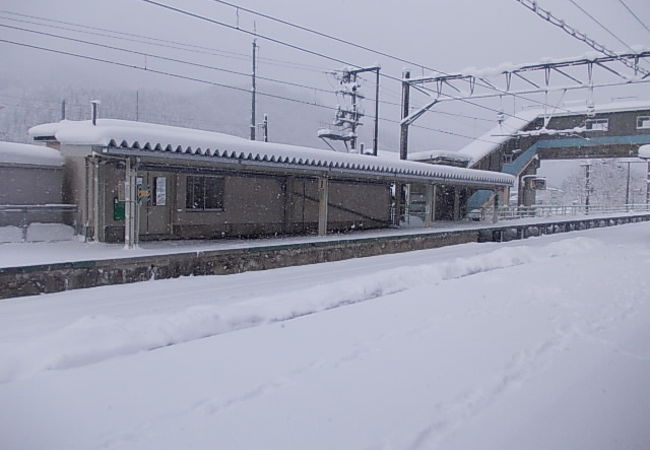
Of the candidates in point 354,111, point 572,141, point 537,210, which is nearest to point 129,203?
point 354,111

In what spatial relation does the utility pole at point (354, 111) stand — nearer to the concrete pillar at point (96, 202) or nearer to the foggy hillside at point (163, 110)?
the foggy hillside at point (163, 110)

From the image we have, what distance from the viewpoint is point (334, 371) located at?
184 inches

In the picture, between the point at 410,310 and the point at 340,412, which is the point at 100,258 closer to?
the point at 410,310

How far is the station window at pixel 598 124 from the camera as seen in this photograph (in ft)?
146

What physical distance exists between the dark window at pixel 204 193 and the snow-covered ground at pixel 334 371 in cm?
597

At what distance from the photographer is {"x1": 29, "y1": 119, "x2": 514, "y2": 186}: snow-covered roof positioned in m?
10.5

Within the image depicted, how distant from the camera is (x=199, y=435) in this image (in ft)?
11.2

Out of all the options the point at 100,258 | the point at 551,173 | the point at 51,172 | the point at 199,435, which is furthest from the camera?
the point at 551,173

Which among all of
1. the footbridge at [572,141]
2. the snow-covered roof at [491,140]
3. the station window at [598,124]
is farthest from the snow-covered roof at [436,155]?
the station window at [598,124]

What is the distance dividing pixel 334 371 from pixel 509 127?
1618 inches

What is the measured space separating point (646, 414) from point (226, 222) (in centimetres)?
1241

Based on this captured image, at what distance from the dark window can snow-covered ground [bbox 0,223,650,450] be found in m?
5.97

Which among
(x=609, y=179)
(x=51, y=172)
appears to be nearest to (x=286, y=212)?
(x=51, y=172)

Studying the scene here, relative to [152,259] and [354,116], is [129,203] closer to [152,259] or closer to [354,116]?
[152,259]
